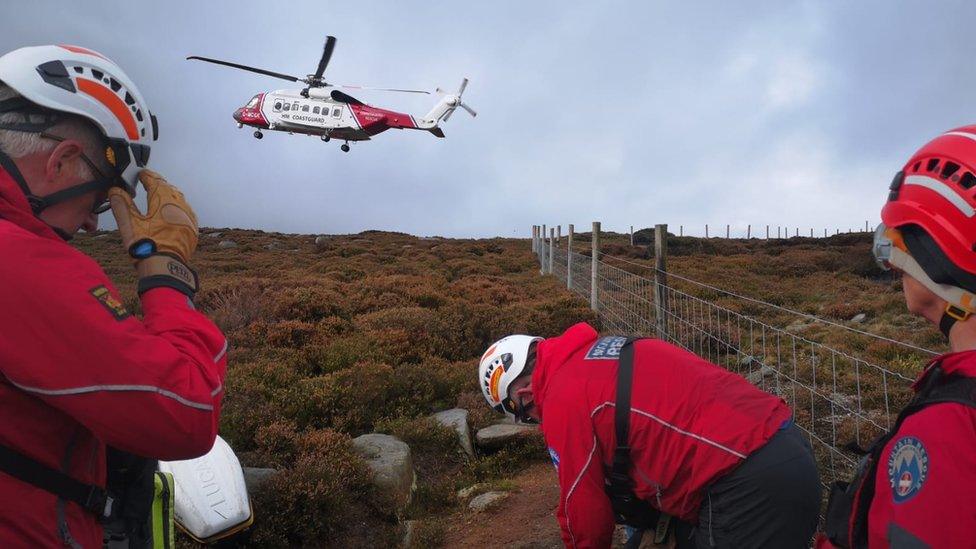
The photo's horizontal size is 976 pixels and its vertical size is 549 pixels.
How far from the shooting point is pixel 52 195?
1.63 metres

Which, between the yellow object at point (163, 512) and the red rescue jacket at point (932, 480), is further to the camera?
the yellow object at point (163, 512)

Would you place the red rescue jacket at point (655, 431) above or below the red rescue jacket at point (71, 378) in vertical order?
below

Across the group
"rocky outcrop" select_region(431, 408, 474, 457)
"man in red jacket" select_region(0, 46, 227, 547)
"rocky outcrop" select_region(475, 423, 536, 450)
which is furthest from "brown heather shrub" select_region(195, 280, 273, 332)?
"man in red jacket" select_region(0, 46, 227, 547)

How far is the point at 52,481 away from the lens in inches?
57.9

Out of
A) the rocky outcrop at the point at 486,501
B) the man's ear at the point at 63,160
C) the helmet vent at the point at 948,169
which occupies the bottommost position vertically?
the rocky outcrop at the point at 486,501

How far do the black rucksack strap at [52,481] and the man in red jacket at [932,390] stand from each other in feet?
6.39

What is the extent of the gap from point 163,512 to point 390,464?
373cm

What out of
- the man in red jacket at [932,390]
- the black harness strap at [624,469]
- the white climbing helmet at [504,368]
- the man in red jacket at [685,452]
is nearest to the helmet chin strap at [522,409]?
the white climbing helmet at [504,368]

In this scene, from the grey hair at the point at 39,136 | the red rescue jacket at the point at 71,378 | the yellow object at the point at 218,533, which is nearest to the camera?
the red rescue jacket at the point at 71,378

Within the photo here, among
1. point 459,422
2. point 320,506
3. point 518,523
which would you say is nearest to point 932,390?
point 518,523

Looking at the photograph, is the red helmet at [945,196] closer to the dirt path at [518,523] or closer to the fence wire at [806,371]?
the fence wire at [806,371]

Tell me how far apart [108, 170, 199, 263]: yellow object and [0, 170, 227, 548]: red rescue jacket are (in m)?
0.26

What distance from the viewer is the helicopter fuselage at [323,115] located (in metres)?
26.5

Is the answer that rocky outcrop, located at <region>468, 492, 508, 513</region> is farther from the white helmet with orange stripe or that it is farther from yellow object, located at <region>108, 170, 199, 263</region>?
the white helmet with orange stripe
